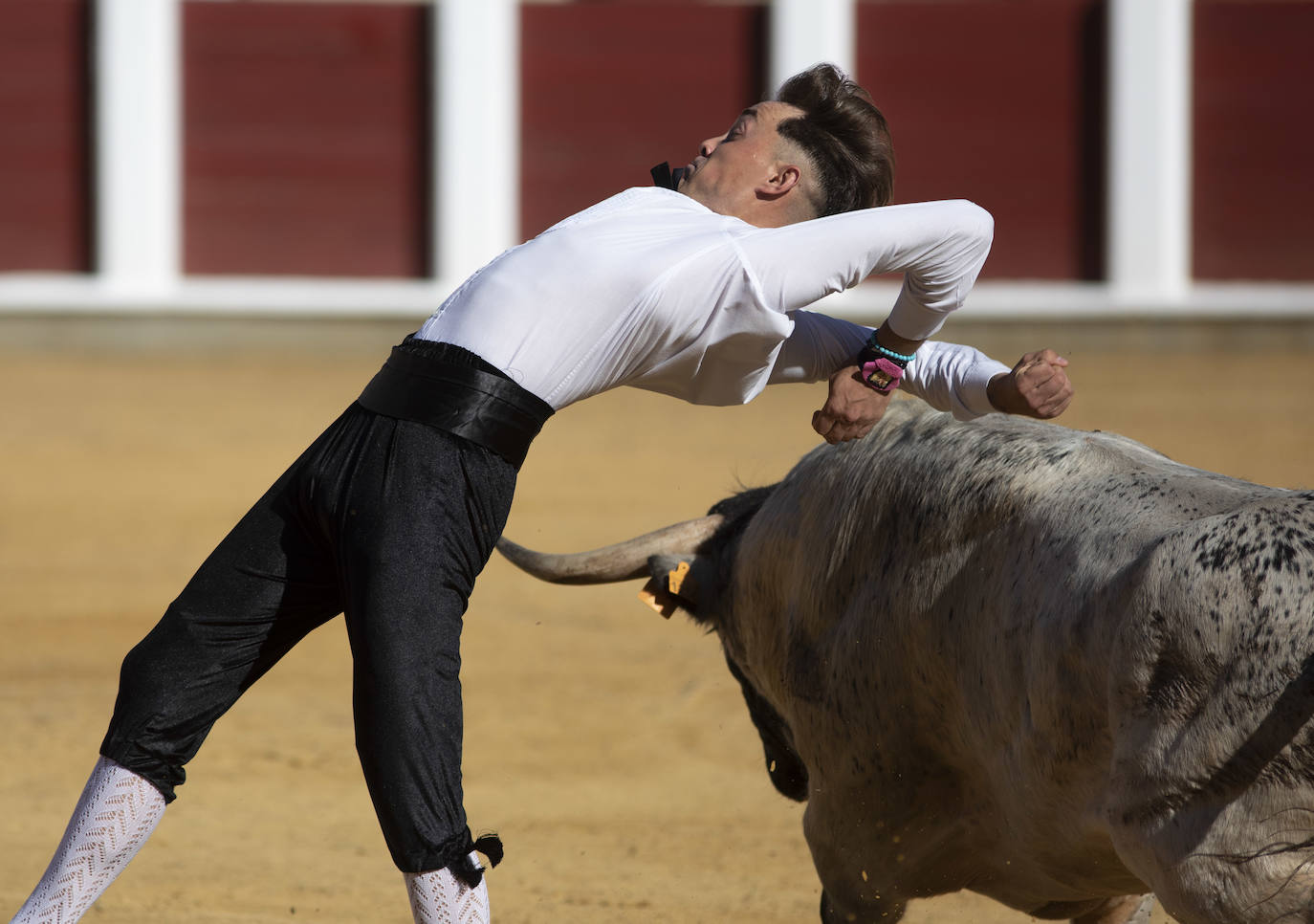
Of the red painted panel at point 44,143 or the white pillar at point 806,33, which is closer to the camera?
the red painted panel at point 44,143

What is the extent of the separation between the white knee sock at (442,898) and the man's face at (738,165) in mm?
852

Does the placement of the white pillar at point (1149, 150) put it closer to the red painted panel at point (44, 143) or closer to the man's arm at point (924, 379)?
the red painted panel at point (44, 143)

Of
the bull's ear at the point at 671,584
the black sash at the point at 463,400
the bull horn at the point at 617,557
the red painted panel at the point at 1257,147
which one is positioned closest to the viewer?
Answer: the black sash at the point at 463,400

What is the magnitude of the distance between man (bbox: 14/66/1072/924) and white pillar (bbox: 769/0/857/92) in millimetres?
9333

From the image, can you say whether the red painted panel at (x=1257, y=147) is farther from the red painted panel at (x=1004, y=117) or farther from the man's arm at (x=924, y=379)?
the man's arm at (x=924, y=379)

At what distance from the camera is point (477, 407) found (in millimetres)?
1931

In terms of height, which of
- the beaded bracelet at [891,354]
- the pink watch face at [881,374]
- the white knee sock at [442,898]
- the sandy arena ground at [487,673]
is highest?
the beaded bracelet at [891,354]

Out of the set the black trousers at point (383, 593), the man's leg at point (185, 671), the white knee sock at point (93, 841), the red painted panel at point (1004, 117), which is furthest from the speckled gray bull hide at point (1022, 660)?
the red painted panel at point (1004, 117)

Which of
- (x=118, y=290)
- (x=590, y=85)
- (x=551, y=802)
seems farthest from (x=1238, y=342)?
(x=551, y=802)

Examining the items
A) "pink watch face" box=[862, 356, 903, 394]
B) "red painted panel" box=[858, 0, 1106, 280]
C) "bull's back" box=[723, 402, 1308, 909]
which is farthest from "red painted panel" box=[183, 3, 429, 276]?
"pink watch face" box=[862, 356, 903, 394]

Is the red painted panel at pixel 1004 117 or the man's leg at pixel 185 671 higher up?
the red painted panel at pixel 1004 117

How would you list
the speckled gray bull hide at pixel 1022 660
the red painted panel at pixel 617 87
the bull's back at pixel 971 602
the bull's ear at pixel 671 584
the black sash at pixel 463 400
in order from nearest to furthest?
the speckled gray bull hide at pixel 1022 660
the bull's back at pixel 971 602
the black sash at pixel 463 400
the bull's ear at pixel 671 584
the red painted panel at pixel 617 87

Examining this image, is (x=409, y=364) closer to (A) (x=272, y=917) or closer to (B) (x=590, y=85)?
(A) (x=272, y=917)

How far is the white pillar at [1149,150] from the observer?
36.2 ft
